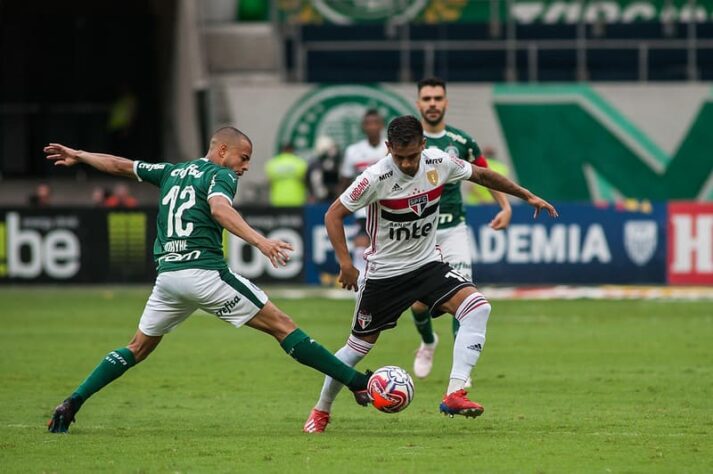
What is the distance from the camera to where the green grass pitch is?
8570mm

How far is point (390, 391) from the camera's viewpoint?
30.9ft

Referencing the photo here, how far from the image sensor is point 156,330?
390 inches

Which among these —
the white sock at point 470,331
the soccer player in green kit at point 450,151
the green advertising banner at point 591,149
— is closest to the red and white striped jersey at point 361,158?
the soccer player in green kit at point 450,151

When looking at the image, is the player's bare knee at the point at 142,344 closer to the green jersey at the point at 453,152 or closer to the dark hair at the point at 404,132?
the dark hair at the point at 404,132

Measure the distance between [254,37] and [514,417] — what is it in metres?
22.0

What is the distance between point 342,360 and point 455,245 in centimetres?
293

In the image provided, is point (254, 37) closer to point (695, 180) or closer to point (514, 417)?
point (695, 180)

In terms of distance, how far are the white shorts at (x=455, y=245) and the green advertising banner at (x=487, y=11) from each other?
63.6 ft

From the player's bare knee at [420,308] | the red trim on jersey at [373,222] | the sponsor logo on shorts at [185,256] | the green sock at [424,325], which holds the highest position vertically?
the red trim on jersey at [373,222]

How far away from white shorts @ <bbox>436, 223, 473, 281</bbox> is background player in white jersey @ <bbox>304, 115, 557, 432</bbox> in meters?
2.44

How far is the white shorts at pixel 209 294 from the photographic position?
9617 millimetres

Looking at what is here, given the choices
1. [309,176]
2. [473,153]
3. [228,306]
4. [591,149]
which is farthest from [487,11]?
[228,306]

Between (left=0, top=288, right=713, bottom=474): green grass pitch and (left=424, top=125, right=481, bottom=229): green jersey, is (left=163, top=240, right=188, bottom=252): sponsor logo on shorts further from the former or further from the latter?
(left=424, top=125, right=481, bottom=229): green jersey

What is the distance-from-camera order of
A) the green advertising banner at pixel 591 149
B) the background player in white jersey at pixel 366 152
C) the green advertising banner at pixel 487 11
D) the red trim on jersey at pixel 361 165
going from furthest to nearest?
1. the green advertising banner at pixel 487 11
2. the green advertising banner at pixel 591 149
3. the red trim on jersey at pixel 361 165
4. the background player in white jersey at pixel 366 152
